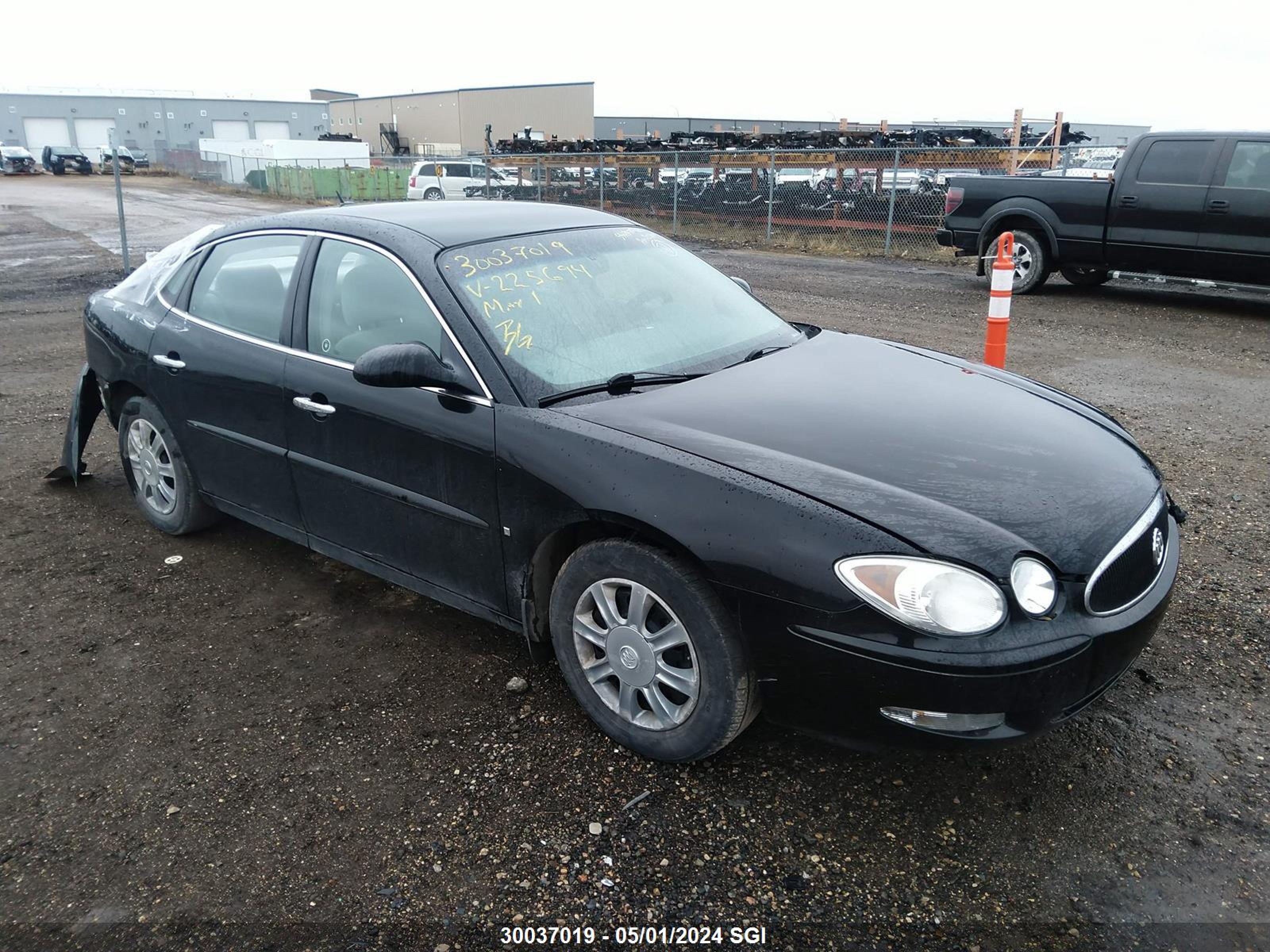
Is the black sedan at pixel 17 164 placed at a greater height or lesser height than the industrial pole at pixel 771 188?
greater

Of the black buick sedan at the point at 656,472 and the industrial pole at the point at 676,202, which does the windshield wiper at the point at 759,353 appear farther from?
the industrial pole at the point at 676,202

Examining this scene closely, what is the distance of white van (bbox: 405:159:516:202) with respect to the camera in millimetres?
27688

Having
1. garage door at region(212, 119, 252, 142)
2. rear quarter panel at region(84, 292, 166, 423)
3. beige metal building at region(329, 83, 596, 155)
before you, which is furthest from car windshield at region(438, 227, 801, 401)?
garage door at region(212, 119, 252, 142)

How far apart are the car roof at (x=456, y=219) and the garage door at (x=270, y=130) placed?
282 feet

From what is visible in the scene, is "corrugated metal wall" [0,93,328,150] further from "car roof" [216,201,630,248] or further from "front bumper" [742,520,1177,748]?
"front bumper" [742,520,1177,748]

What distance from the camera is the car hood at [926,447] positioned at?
8.25 ft

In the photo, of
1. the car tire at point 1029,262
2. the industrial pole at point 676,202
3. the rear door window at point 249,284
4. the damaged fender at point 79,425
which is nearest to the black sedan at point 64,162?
the industrial pole at point 676,202

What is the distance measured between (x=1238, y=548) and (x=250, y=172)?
41.2 meters

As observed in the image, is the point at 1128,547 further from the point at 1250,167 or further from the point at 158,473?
the point at 1250,167

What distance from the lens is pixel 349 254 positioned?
142 inches

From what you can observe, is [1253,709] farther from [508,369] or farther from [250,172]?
[250,172]

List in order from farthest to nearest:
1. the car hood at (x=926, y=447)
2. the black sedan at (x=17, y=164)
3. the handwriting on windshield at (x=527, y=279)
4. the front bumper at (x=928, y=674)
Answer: the black sedan at (x=17, y=164) < the handwriting on windshield at (x=527, y=279) < the car hood at (x=926, y=447) < the front bumper at (x=928, y=674)

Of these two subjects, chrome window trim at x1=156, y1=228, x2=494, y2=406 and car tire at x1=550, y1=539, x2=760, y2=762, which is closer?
car tire at x1=550, y1=539, x2=760, y2=762

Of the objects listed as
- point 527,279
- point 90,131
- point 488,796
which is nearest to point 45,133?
point 90,131
